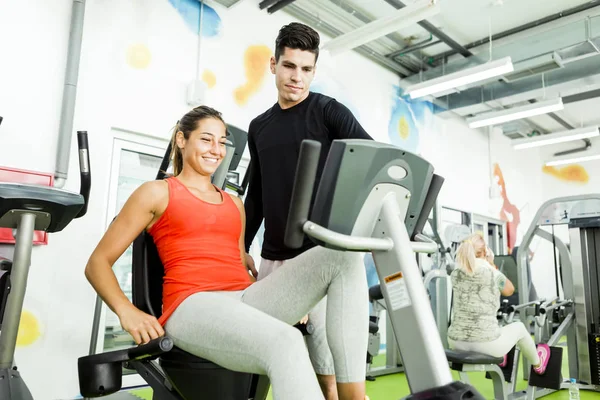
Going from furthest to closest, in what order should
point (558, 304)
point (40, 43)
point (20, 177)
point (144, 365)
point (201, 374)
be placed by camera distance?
point (558, 304), point (40, 43), point (20, 177), point (144, 365), point (201, 374)

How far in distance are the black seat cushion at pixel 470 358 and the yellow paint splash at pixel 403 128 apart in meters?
3.61

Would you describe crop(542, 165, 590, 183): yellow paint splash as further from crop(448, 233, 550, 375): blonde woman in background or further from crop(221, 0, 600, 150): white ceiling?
crop(448, 233, 550, 375): blonde woman in background

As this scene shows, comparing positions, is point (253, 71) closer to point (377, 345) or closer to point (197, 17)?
point (197, 17)

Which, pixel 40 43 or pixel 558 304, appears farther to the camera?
pixel 558 304

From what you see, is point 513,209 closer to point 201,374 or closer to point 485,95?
point 485,95

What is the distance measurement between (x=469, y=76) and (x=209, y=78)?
101 inches

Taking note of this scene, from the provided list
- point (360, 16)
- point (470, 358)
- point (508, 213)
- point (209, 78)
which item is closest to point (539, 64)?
point (360, 16)

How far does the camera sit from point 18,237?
173 cm

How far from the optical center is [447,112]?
687cm

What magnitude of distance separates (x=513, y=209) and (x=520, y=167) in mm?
958

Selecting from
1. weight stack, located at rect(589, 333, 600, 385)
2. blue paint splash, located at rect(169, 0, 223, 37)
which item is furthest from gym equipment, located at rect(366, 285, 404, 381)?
blue paint splash, located at rect(169, 0, 223, 37)

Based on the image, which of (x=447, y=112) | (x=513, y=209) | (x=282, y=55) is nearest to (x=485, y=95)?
(x=447, y=112)

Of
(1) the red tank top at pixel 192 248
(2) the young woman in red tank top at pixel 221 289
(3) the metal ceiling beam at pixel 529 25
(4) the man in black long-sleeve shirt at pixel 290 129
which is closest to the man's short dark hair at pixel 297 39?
(4) the man in black long-sleeve shirt at pixel 290 129

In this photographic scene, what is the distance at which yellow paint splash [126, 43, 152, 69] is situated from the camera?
3.60 metres
